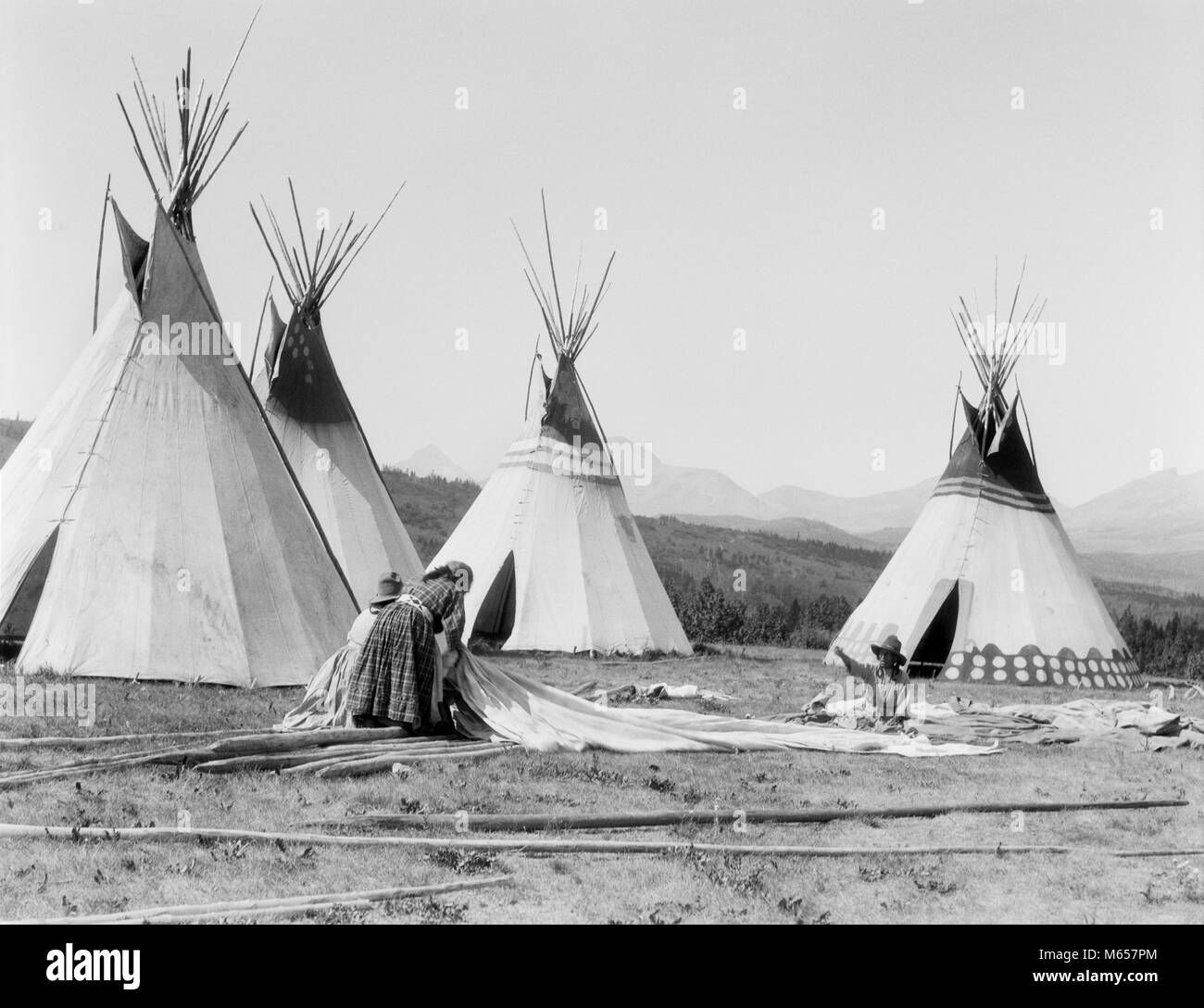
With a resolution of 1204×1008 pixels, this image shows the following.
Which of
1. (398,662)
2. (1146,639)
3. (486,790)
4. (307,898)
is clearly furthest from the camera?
(1146,639)

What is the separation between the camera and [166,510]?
1000 centimetres

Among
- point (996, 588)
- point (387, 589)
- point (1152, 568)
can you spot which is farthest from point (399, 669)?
point (1152, 568)

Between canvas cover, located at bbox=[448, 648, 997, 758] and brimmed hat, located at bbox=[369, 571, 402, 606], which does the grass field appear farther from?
brimmed hat, located at bbox=[369, 571, 402, 606]

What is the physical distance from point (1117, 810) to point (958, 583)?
348 inches

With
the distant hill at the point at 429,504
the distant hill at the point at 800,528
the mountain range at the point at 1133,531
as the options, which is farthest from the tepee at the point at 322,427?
the distant hill at the point at 800,528

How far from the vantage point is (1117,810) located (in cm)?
612

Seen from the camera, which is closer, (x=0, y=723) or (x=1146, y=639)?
(x=0, y=723)

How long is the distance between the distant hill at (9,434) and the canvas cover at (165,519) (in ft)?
91.7

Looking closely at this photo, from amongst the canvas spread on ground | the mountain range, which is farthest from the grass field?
the mountain range

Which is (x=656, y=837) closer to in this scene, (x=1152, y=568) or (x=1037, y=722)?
(x=1037, y=722)

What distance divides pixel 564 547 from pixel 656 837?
10.6 m
